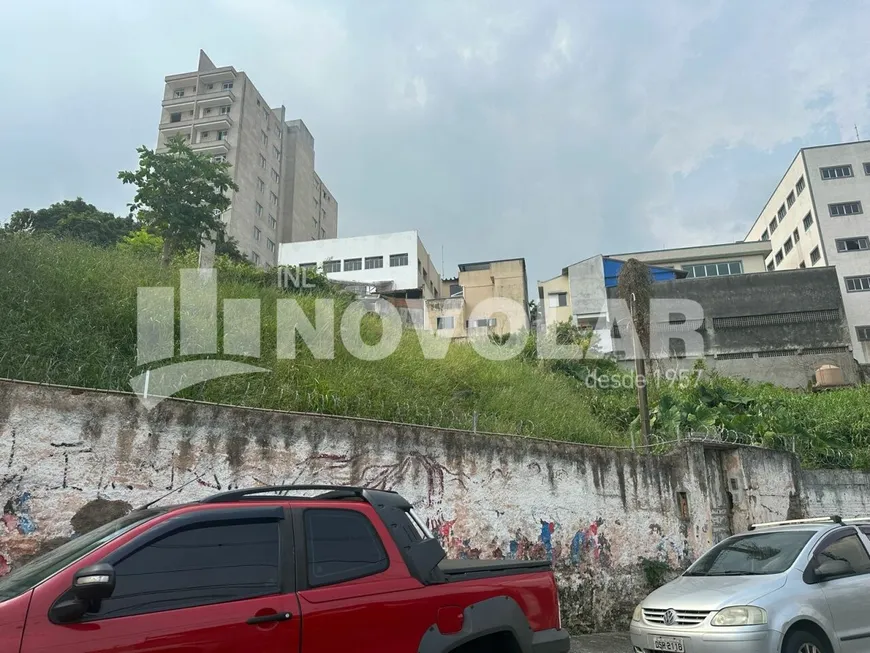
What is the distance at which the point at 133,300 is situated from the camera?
9758 mm

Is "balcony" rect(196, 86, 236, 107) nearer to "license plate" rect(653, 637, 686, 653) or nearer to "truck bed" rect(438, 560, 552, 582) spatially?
"license plate" rect(653, 637, 686, 653)

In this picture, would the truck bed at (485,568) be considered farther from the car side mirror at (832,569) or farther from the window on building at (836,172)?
the window on building at (836,172)

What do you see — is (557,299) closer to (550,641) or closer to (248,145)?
(248,145)

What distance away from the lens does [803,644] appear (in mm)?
5148

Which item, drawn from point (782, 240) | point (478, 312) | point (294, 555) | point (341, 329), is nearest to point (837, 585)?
point (294, 555)

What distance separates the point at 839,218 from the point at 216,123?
43.7 metres

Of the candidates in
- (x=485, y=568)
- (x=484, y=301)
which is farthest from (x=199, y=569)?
(x=484, y=301)

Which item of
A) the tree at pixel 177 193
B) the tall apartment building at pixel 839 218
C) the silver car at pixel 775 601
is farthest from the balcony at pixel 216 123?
the silver car at pixel 775 601

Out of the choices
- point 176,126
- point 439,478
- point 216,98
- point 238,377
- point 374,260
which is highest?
point 216,98

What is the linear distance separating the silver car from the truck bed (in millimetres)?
2150

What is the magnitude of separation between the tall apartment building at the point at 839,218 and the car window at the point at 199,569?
37.8 metres

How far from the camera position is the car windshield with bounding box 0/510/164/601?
8.75 feet

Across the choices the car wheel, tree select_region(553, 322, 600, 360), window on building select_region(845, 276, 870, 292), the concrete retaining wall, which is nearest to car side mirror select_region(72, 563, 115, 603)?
the concrete retaining wall

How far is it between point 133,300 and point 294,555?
8.02 metres
